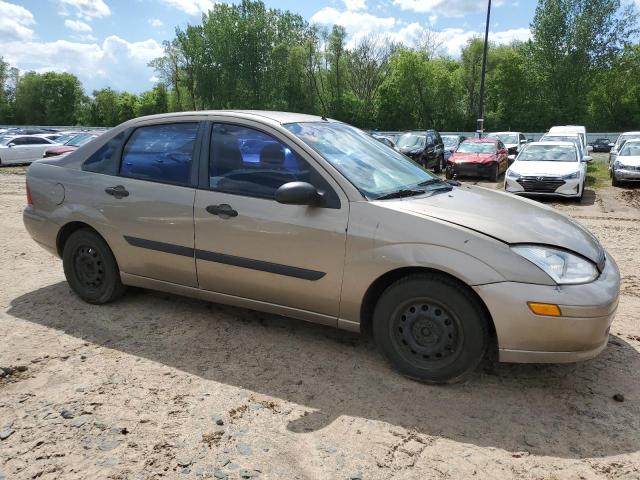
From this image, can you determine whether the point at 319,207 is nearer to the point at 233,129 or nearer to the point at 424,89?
the point at 233,129

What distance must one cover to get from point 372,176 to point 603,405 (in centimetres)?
202

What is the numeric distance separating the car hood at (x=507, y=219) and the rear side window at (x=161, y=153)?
1.72 metres

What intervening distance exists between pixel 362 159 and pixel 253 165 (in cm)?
80

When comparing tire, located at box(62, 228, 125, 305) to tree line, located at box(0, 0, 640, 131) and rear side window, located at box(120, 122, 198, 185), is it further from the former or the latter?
tree line, located at box(0, 0, 640, 131)

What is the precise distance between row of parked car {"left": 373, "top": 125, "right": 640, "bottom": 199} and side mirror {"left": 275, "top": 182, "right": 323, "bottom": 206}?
466 centimetres

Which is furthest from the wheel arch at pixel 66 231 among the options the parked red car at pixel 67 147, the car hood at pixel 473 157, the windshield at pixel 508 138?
the windshield at pixel 508 138

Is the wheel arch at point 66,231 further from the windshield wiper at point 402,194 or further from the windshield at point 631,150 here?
the windshield at point 631,150

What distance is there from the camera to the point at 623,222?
9312 mm

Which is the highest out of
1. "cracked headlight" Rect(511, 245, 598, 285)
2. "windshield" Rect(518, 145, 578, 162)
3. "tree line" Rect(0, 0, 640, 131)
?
"tree line" Rect(0, 0, 640, 131)

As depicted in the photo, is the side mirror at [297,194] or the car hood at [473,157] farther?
the car hood at [473,157]

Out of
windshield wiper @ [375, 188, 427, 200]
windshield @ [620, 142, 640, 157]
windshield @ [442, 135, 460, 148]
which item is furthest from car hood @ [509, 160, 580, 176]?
windshield @ [442, 135, 460, 148]

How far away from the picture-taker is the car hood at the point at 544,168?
1205cm

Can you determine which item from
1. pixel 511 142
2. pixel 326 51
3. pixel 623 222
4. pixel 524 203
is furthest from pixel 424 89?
pixel 524 203

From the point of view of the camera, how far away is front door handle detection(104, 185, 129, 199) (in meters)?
4.14
